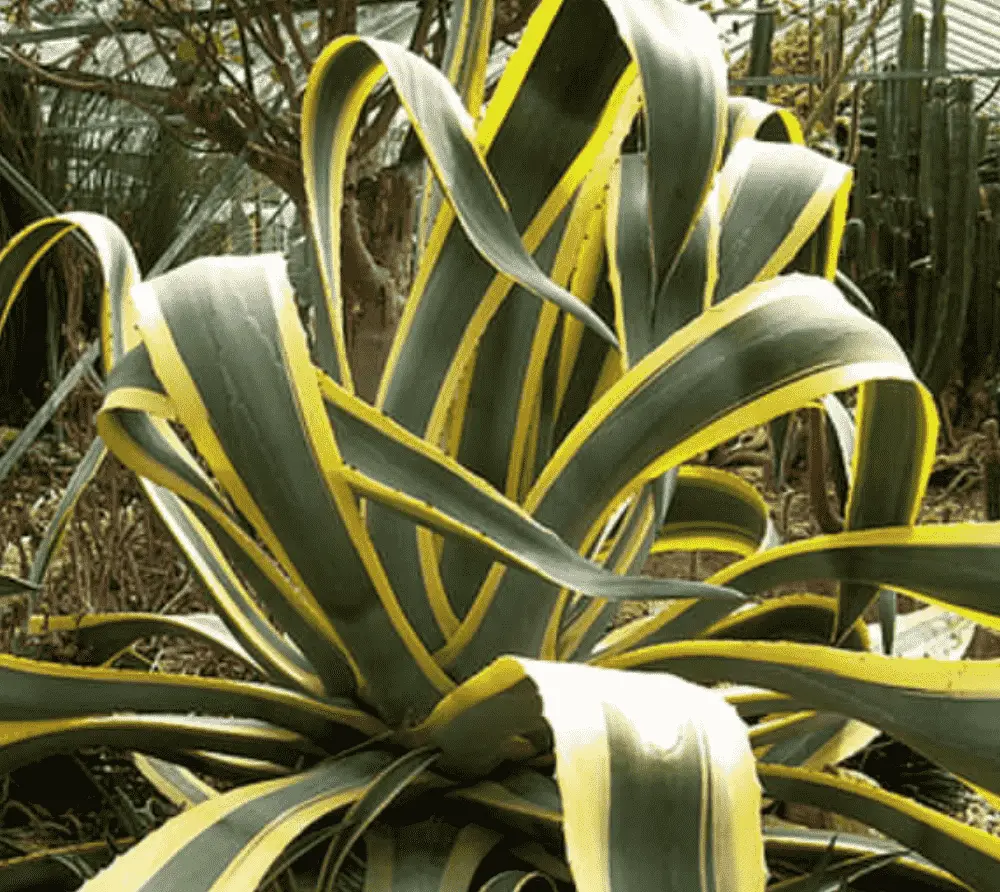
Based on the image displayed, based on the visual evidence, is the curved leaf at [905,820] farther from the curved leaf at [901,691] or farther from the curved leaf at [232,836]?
the curved leaf at [232,836]

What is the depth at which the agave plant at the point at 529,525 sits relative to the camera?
2.60 feet

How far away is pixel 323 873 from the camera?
804 mm

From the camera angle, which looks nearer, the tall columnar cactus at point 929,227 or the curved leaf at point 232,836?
the curved leaf at point 232,836

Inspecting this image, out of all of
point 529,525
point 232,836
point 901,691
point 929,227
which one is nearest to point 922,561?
point 901,691

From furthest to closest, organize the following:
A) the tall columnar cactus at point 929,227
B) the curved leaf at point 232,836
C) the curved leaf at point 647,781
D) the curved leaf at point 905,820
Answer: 1. the tall columnar cactus at point 929,227
2. the curved leaf at point 905,820
3. the curved leaf at point 232,836
4. the curved leaf at point 647,781

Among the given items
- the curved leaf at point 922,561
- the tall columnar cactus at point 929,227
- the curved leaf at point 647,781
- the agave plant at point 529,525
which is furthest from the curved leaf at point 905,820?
the tall columnar cactus at point 929,227

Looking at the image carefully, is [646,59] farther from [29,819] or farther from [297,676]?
[29,819]

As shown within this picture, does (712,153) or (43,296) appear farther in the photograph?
(43,296)

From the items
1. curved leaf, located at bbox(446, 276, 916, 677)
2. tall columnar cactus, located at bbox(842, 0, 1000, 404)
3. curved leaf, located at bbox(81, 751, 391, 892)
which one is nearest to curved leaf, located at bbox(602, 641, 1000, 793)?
curved leaf, located at bbox(446, 276, 916, 677)

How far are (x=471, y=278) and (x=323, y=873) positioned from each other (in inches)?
15.6

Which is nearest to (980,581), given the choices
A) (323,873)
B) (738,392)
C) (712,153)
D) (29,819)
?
(738,392)

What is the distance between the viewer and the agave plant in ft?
2.60

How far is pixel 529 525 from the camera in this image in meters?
0.77

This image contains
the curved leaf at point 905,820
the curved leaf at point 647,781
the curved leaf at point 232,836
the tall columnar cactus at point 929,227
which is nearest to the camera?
the curved leaf at point 647,781
